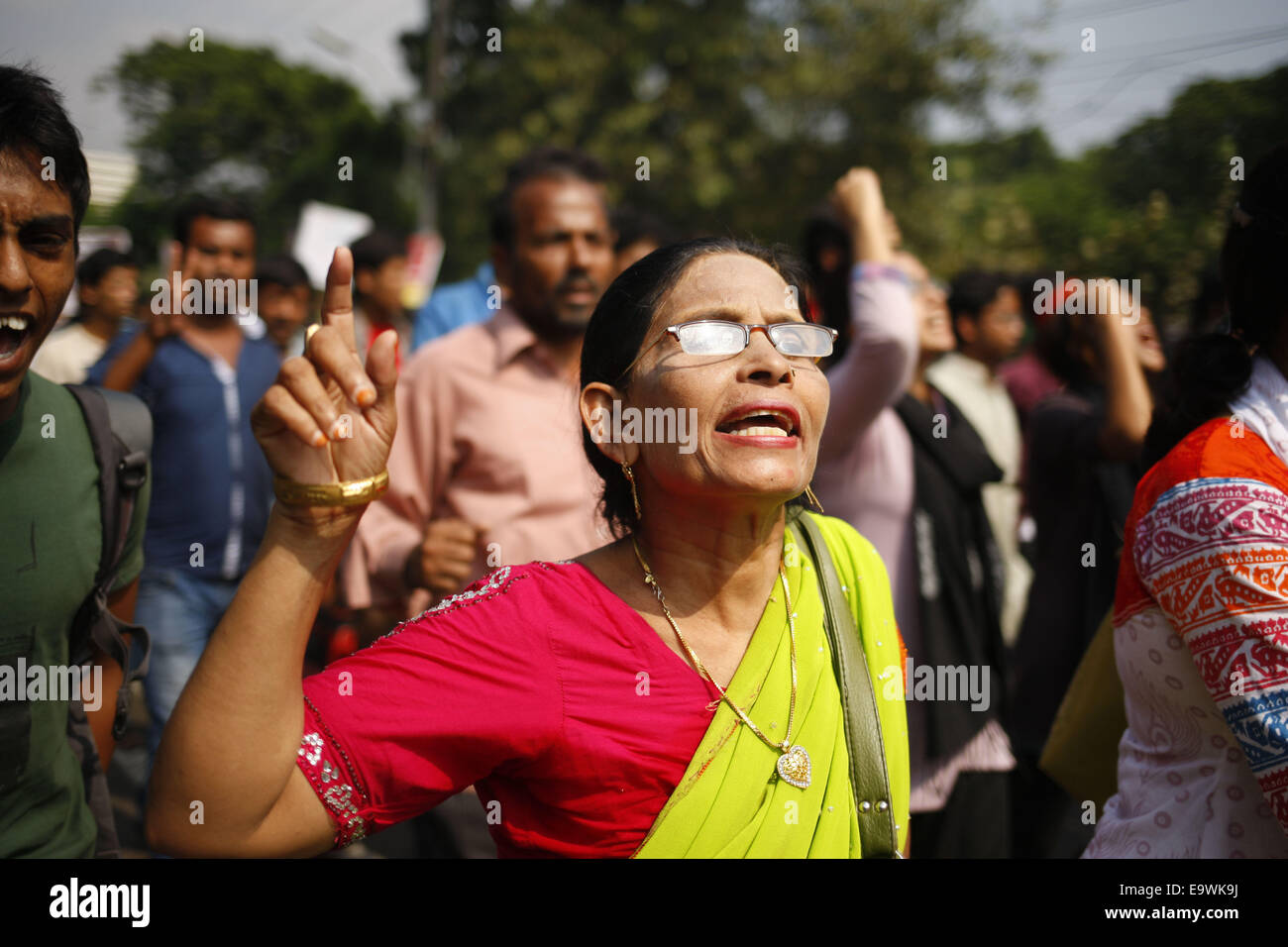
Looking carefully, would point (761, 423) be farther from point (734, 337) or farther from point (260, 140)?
point (260, 140)

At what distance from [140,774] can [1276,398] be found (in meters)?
5.53

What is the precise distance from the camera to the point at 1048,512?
152 inches

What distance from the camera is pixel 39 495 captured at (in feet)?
6.74

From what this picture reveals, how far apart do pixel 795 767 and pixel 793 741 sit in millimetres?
45

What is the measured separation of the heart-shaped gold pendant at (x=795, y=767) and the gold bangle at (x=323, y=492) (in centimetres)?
80

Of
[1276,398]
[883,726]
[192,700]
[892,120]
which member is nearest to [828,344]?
[883,726]

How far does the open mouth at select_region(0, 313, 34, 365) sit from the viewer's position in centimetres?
190

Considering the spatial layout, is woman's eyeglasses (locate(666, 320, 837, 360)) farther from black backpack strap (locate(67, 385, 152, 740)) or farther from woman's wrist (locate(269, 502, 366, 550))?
black backpack strap (locate(67, 385, 152, 740))

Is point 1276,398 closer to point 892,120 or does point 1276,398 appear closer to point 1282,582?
point 1282,582

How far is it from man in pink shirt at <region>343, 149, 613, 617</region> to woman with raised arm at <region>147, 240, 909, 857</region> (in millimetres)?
1098

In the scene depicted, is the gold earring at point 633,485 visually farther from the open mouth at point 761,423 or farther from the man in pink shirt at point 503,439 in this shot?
the man in pink shirt at point 503,439

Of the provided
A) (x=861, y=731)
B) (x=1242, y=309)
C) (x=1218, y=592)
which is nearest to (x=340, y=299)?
(x=861, y=731)

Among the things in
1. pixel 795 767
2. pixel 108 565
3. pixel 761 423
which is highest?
pixel 761 423

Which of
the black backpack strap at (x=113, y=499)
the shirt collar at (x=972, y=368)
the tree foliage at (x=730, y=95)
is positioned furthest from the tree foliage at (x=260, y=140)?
the black backpack strap at (x=113, y=499)
